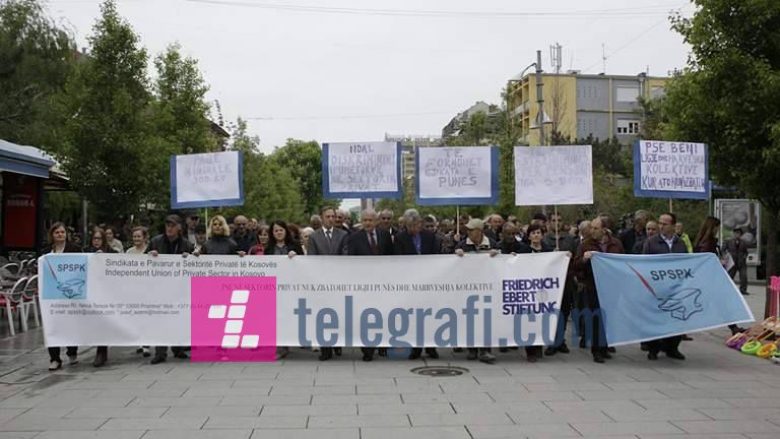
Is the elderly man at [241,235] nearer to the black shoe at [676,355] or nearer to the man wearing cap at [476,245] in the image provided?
the man wearing cap at [476,245]

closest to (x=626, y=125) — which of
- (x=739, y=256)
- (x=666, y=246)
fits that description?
(x=739, y=256)

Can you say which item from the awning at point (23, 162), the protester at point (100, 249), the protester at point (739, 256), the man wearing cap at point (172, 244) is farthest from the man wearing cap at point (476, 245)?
the protester at point (739, 256)

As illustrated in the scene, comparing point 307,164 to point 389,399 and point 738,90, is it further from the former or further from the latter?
point 389,399

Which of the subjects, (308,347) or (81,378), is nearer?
(81,378)

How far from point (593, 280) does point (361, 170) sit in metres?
3.41

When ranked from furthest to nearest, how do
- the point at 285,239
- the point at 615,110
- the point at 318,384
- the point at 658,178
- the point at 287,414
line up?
the point at 615,110 → the point at 658,178 → the point at 285,239 → the point at 318,384 → the point at 287,414

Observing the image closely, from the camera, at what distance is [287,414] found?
6.33 m

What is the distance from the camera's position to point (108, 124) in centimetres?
1554

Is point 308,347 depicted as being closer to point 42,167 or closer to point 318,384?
point 318,384

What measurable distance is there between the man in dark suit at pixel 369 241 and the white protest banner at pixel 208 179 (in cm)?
183

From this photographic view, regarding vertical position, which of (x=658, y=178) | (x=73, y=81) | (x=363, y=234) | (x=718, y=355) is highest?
(x=73, y=81)

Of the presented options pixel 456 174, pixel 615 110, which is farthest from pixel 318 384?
pixel 615 110

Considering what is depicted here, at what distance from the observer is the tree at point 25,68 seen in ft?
77.0

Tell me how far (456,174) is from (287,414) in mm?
4547
